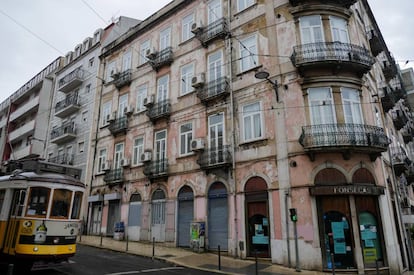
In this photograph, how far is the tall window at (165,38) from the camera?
2250 centimetres

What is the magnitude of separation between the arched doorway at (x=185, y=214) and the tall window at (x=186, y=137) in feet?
7.59

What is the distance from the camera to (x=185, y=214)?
17859mm

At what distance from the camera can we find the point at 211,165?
1639 centimetres

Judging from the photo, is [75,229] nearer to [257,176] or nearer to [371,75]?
[257,176]

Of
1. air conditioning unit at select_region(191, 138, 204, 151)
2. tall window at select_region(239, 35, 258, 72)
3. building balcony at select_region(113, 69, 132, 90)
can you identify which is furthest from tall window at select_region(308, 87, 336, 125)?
building balcony at select_region(113, 69, 132, 90)

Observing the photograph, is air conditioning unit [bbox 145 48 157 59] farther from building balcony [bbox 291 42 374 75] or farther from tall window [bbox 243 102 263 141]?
building balcony [bbox 291 42 374 75]

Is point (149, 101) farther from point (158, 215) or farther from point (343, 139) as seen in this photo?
point (343, 139)

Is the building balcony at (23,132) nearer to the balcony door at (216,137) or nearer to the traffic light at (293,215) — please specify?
the balcony door at (216,137)

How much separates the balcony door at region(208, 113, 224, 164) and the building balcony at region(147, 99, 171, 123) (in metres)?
3.81

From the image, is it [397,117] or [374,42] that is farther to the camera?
[397,117]

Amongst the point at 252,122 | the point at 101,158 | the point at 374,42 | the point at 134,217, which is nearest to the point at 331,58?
the point at 252,122

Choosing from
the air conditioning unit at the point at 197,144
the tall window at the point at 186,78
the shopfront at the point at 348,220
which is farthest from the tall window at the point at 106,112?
the shopfront at the point at 348,220

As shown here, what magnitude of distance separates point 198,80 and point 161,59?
16.4ft

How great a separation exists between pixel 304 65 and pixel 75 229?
12.3 meters
